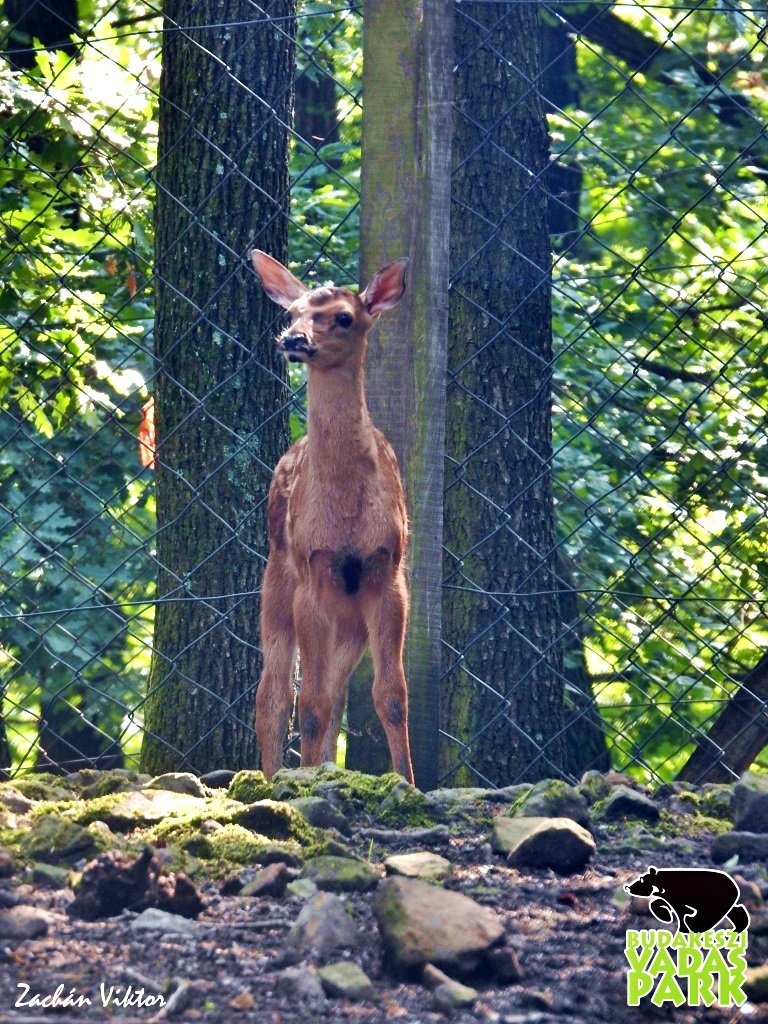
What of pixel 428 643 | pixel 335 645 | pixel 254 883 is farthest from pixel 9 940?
pixel 335 645

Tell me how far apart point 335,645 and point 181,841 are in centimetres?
157

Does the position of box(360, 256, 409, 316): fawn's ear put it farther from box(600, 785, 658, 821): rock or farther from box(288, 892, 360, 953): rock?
box(288, 892, 360, 953): rock

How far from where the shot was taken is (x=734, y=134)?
9.53 meters

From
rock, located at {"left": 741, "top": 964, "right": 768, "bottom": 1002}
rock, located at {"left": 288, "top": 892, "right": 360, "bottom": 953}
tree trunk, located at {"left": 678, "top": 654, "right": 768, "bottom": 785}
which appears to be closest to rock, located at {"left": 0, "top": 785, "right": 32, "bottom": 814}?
rock, located at {"left": 288, "top": 892, "right": 360, "bottom": 953}

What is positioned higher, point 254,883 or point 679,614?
point 679,614

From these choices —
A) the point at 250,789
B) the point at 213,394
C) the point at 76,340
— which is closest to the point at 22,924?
the point at 250,789

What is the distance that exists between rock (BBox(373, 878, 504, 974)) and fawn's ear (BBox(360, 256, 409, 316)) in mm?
1937

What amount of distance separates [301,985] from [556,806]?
1246 mm

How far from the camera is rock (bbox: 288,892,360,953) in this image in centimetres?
264

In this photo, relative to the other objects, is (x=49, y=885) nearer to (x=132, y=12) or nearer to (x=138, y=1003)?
(x=138, y=1003)

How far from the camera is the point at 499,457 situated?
595 cm

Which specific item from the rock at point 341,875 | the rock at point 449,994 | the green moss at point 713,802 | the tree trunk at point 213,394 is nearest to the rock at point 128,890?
the rock at point 341,875

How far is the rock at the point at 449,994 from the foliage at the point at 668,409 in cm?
437

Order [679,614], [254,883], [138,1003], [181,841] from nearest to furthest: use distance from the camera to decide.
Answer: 1. [138,1003]
2. [254,883]
3. [181,841]
4. [679,614]
